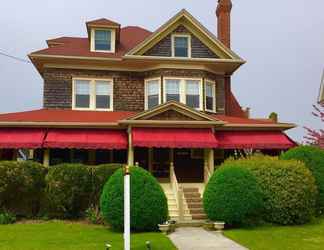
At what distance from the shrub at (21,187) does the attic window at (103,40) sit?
32.4 ft

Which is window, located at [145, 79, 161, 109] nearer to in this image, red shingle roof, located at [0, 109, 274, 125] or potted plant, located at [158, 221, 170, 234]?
red shingle roof, located at [0, 109, 274, 125]

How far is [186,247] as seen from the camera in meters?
13.2

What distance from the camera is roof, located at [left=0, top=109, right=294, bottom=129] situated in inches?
874

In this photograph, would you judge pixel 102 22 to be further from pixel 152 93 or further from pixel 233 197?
pixel 233 197

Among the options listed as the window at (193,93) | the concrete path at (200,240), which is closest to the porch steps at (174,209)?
the concrete path at (200,240)

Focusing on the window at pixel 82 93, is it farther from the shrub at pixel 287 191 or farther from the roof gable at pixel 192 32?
the shrub at pixel 287 191

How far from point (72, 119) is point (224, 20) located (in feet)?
39.5

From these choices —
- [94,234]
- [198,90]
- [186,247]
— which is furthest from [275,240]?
[198,90]

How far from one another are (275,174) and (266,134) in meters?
6.34

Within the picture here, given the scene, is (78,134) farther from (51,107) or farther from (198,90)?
(198,90)

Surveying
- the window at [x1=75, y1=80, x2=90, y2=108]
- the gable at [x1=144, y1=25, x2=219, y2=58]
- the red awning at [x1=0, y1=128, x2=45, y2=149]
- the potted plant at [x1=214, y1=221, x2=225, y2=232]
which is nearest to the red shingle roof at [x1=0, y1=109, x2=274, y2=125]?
the red awning at [x1=0, y1=128, x2=45, y2=149]

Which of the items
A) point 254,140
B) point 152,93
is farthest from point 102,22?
point 254,140

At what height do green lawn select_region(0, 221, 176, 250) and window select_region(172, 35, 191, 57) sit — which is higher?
window select_region(172, 35, 191, 57)

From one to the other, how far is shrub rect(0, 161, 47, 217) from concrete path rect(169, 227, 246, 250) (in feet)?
18.4
